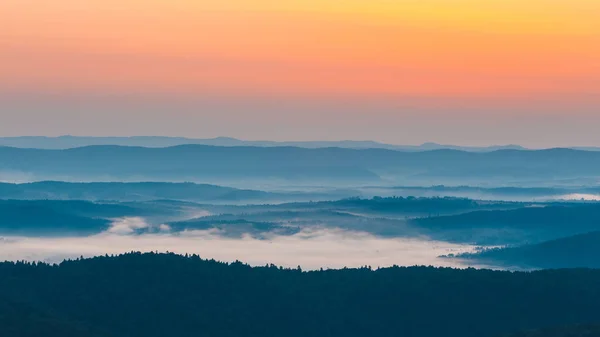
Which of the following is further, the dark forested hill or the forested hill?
the forested hill

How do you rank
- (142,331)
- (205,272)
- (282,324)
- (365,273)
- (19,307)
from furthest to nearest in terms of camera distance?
(365,273) < (205,272) < (282,324) < (142,331) < (19,307)

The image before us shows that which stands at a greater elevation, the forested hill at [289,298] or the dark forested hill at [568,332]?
the forested hill at [289,298]

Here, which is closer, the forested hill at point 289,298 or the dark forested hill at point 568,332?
the dark forested hill at point 568,332

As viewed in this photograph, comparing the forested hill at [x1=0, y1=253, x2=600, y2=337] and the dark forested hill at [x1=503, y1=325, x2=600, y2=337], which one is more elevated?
the forested hill at [x1=0, y1=253, x2=600, y2=337]

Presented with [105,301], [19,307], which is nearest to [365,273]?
[105,301]

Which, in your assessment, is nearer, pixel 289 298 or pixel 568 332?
pixel 568 332

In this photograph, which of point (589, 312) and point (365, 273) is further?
point (365, 273)

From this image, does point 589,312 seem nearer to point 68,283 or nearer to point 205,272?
point 205,272

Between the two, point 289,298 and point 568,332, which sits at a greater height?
point 289,298
